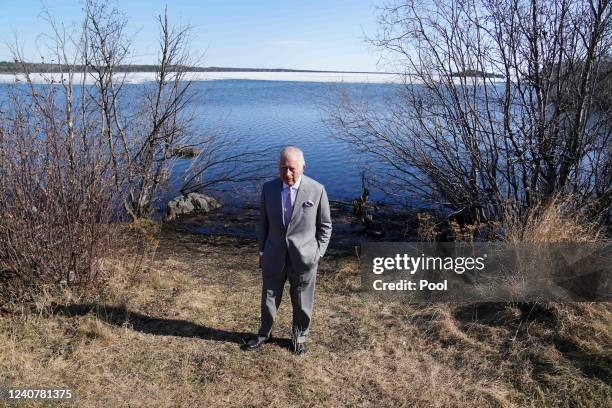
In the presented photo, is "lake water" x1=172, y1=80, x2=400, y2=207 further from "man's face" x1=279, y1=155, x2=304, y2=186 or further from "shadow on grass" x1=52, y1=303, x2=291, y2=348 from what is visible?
"shadow on grass" x1=52, y1=303, x2=291, y2=348

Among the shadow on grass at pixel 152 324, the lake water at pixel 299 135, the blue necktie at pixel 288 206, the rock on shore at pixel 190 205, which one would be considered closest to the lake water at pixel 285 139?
the lake water at pixel 299 135

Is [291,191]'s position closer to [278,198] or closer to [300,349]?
[278,198]

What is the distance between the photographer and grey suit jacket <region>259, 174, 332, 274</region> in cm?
400

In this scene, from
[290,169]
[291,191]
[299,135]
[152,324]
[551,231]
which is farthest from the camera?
[299,135]

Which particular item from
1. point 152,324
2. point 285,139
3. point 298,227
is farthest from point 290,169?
point 285,139

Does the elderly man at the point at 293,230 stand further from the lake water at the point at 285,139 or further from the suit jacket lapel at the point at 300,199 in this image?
the lake water at the point at 285,139

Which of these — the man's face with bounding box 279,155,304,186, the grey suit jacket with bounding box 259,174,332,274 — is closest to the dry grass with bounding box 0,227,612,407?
the grey suit jacket with bounding box 259,174,332,274

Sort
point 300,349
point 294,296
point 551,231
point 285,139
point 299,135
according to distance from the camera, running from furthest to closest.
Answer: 1. point 299,135
2. point 285,139
3. point 551,231
4. point 300,349
5. point 294,296

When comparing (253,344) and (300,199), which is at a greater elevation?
(300,199)

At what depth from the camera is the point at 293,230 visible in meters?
4.04

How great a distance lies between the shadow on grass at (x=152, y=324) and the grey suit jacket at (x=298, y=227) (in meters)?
0.98

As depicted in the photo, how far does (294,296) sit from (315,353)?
2.04 feet

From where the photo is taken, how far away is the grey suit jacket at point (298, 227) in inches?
158

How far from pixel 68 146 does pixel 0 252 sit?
1.32m
